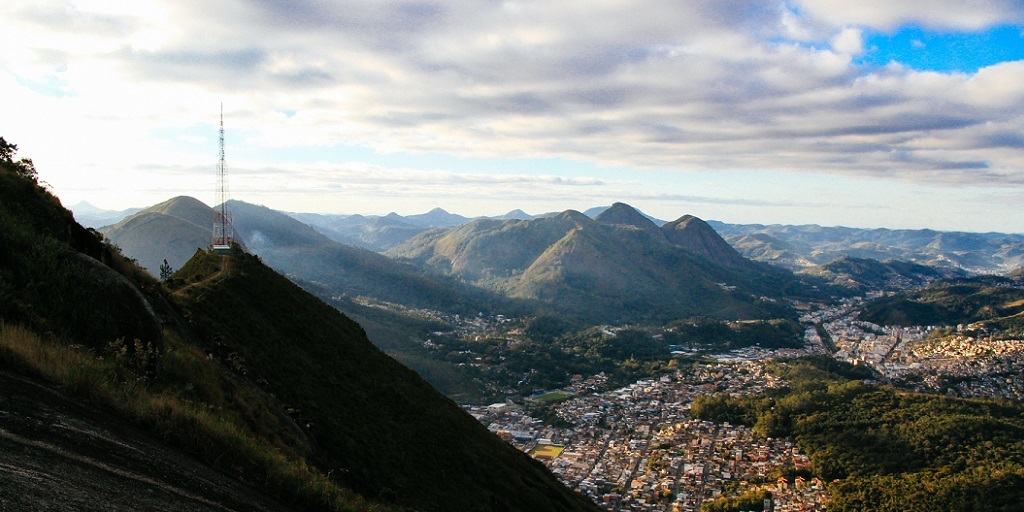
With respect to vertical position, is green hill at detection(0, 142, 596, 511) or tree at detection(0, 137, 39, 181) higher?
tree at detection(0, 137, 39, 181)

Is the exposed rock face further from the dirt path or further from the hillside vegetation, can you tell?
the hillside vegetation

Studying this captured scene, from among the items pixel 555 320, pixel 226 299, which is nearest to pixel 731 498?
pixel 226 299

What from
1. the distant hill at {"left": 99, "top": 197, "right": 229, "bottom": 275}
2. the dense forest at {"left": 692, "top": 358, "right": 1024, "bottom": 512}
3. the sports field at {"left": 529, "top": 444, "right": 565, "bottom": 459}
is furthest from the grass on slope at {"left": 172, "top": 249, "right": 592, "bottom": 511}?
the distant hill at {"left": 99, "top": 197, "right": 229, "bottom": 275}

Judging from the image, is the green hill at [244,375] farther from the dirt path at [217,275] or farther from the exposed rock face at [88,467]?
the exposed rock face at [88,467]

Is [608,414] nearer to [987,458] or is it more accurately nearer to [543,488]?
[987,458]

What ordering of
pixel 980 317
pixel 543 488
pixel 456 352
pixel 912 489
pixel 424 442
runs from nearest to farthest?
pixel 424 442 < pixel 543 488 < pixel 912 489 < pixel 456 352 < pixel 980 317

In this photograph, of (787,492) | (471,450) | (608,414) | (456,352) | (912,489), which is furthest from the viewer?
(456,352)

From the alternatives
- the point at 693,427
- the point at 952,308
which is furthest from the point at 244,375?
the point at 952,308
